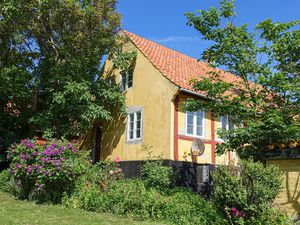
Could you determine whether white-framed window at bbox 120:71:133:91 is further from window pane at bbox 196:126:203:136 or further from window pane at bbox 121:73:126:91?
window pane at bbox 196:126:203:136

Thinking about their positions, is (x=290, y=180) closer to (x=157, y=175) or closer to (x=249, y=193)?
(x=249, y=193)

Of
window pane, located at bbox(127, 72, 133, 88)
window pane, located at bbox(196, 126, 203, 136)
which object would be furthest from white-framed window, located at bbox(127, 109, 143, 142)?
window pane, located at bbox(196, 126, 203, 136)

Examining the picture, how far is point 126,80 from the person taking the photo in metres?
18.2

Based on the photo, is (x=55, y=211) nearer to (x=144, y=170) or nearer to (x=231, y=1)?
(x=144, y=170)

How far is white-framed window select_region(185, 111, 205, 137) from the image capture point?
15.3 metres

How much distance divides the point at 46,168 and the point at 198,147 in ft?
20.4

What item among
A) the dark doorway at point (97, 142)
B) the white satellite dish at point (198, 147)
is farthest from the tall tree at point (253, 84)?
the dark doorway at point (97, 142)

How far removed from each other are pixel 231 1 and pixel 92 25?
26.1ft

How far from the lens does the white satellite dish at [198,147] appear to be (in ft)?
46.9

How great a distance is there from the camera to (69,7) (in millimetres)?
15500

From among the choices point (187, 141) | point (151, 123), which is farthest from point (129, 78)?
point (187, 141)

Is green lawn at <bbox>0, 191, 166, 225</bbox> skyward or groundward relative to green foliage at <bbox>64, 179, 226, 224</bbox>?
groundward

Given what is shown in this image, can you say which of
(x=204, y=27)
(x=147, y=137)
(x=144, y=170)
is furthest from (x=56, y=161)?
(x=204, y=27)

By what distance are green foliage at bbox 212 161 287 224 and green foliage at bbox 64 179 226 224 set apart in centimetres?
102
